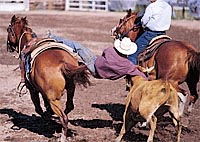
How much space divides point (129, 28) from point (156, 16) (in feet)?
2.32

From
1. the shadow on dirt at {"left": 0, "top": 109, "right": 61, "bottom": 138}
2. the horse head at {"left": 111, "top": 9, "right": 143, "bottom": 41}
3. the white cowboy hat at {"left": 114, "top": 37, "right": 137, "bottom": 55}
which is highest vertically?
the horse head at {"left": 111, "top": 9, "right": 143, "bottom": 41}

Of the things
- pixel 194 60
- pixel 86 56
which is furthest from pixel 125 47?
pixel 194 60

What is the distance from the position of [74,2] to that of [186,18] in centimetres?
952

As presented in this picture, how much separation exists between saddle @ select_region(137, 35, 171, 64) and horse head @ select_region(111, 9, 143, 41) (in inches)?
21.7

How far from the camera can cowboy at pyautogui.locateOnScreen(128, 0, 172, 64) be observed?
29.1 feet

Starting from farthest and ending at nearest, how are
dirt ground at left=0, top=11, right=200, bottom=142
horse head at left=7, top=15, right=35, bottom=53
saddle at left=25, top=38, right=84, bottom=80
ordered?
horse head at left=7, top=15, right=35, bottom=53
dirt ground at left=0, top=11, right=200, bottom=142
saddle at left=25, top=38, right=84, bottom=80

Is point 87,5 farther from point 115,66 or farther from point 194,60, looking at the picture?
point 115,66

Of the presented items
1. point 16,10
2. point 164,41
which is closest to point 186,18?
point 16,10

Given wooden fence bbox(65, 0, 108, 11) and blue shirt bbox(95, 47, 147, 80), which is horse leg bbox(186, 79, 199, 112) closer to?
blue shirt bbox(95, 47, 147, 80)

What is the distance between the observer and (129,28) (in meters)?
9.42

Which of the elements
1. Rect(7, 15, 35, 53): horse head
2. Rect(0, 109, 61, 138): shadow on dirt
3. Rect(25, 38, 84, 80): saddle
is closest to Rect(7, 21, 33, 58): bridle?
Rect(7, 15, 35, 53): horse head

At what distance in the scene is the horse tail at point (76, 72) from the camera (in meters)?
7.16

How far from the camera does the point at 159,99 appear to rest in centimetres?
663

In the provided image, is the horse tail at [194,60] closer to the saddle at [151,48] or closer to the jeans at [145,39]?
the saddle at [151,48]
